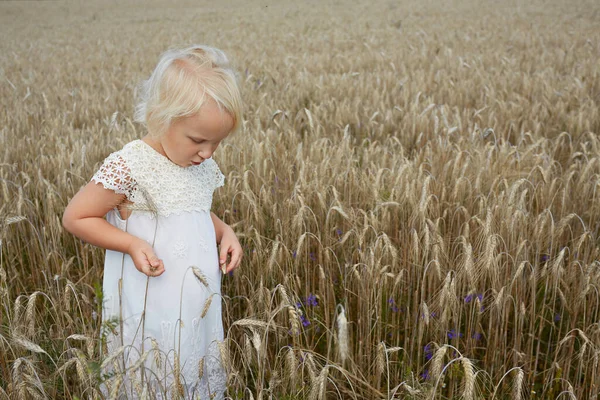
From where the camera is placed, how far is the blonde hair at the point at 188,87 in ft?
4.34

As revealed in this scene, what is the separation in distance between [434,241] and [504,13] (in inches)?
524

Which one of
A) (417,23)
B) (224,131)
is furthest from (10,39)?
(224,131)

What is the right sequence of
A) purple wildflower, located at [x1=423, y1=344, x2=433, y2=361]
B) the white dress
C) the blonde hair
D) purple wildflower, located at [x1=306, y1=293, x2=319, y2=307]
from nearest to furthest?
the blonde hair < the white dress < purple wildflower, located at [x1=423, y1=344, x2=433, y2=361] < purple wildflower, located at [x1=306, y1=293, x2=319, y2=307]

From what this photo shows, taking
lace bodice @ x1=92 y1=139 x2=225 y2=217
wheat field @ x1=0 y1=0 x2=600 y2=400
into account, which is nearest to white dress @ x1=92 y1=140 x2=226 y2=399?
lace bodice @ x1=92 y1=139 x2=225 y2=217

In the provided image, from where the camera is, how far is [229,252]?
64.6 inches

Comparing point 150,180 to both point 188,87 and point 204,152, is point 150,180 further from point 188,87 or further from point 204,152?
point 188,87

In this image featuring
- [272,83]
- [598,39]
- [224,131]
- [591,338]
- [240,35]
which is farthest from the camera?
[240,35]

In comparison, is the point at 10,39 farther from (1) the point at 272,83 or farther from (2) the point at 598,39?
(2) the point at 598,39

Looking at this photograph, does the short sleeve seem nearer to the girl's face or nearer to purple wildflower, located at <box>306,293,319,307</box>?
the girl's face

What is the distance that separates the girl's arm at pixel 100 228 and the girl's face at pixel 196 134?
0.68 ft

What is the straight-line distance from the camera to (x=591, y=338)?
1562 millimetres

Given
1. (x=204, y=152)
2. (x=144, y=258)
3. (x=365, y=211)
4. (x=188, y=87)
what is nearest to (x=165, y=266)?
(x=144, y=258)

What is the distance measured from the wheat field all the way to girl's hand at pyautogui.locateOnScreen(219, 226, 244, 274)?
0.36 feet

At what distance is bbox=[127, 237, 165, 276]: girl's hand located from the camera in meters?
1.33
